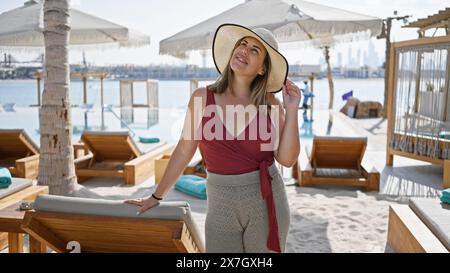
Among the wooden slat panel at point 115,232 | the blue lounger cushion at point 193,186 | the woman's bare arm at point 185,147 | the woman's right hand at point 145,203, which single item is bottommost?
the blue lounger cushion at point 193,186

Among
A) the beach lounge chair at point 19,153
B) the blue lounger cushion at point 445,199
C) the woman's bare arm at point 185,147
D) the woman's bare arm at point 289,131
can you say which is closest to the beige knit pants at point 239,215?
the woman's bare arm at point 289,131

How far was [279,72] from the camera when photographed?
185 centimetres

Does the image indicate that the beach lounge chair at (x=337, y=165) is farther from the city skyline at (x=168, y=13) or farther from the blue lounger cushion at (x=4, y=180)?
the blue lounger cushion at (x=4, y=180)

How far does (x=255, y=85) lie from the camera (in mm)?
1827

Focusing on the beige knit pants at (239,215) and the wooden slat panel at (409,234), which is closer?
the beige knit pants at (239,215)

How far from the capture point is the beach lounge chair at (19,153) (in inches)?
208

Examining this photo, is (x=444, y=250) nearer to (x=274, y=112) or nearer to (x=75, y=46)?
(x=274, y=112)

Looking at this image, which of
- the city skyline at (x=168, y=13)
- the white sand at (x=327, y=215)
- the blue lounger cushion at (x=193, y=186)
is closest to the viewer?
the white sand at (x=327, y=215)

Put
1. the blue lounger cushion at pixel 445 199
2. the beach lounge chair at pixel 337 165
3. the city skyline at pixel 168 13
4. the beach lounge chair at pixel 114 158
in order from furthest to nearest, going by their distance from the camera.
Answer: the city skyline at pixel 168 13, the beach lounge chair at pixel 114 158, the beach lounge chair at pixel 337 165, the blue lounger cushion at pixel 445 199

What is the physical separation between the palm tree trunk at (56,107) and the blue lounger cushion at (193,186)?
1129 mm

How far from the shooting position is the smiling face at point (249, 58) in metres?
1.76

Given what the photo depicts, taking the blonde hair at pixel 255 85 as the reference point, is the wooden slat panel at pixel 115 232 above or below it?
below

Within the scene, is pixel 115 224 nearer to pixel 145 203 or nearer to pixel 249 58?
pixel 145 203

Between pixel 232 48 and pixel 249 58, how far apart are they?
20 centimetres
